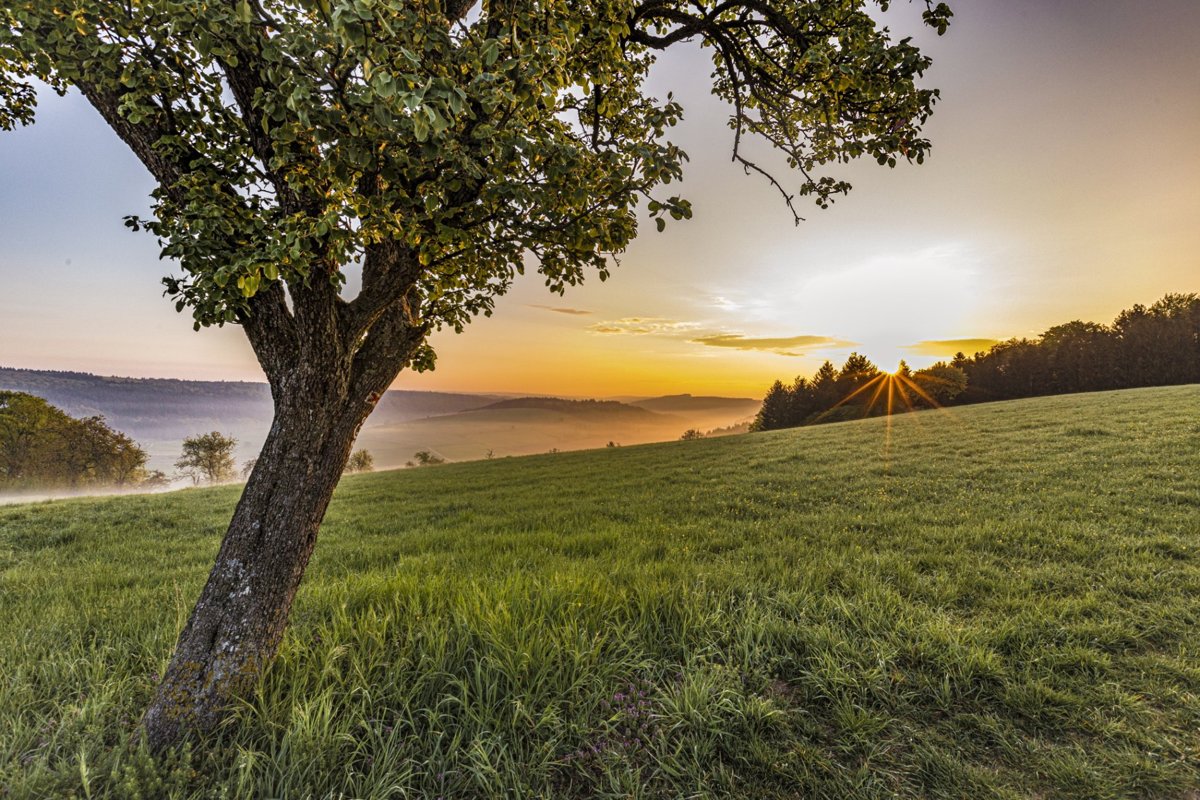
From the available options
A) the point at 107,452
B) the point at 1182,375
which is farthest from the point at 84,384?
the point at 1182,375

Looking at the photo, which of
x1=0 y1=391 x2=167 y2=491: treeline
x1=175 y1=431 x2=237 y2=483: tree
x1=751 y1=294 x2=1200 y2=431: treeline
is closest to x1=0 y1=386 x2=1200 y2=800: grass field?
x1=751 y1=294 x2=1200 y2=431: treeline

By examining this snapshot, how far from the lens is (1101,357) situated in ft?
182

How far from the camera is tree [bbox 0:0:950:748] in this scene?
246 centimetres

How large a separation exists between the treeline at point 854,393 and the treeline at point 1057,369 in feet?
0.43

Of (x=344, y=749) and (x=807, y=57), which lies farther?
(x=807, y=57)

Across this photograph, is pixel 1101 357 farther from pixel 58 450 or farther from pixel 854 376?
pixel 58 450

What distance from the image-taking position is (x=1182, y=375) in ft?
171

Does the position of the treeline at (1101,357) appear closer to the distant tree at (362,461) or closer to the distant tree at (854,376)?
the distant tree at (854,376)

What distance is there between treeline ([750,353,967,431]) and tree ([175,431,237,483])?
3224 inches

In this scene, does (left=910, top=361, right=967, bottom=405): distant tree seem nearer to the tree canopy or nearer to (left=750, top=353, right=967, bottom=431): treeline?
(left=750, top=353, right=967, bottom=431): treeline

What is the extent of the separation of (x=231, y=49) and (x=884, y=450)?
751 inches

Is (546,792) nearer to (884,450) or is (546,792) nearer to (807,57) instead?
(807,57)

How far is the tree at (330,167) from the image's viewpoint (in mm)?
2455

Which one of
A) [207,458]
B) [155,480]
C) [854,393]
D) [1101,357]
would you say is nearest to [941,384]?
[854,393]
